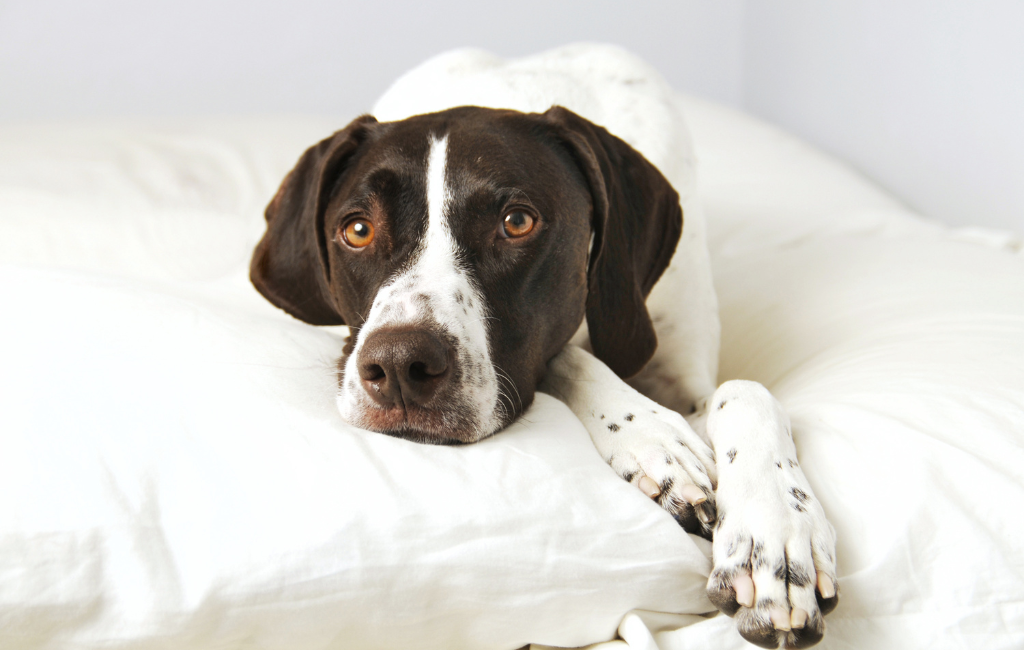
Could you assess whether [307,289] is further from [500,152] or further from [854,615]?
[854,615]

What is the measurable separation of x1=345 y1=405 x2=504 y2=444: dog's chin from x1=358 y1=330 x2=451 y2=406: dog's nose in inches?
0.7

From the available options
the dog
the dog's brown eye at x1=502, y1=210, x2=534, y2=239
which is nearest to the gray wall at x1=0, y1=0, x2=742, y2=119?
the dog

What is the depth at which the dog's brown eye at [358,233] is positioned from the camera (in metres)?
1.57

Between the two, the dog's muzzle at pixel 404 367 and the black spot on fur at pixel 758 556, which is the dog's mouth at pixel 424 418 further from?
the black spot on fur at pixel 758 556

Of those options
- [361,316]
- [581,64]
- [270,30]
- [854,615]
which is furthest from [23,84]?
[854,615]

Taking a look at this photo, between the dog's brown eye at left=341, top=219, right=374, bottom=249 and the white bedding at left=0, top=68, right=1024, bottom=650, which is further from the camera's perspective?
the dog's brown eye at left=341, top=219, right=374, bottom=249

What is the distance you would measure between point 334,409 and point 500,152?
2.08ft

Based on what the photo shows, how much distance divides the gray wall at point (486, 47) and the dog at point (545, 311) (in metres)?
2.19

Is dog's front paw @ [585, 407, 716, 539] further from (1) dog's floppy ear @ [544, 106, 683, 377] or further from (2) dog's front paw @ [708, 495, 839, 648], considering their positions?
(1) dog's floppy ear @ [544, 106, 683, 377]

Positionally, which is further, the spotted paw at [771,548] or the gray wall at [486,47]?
the gray wall at [486,47]

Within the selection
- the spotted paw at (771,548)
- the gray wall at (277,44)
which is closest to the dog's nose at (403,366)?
the spotted paw at (771,548)

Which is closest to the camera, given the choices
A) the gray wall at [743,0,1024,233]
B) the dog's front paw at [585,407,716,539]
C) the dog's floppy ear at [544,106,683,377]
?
the dog's front paw at [585,407,716,539]

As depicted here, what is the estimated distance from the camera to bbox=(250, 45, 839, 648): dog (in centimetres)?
115

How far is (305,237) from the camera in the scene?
1800 mm
